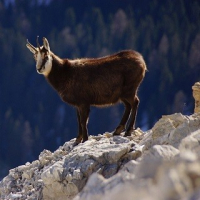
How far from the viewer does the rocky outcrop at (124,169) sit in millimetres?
4375

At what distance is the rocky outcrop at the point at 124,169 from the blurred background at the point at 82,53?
202 ft

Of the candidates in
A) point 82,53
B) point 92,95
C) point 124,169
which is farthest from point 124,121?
point 82,53

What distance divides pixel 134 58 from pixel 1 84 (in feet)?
259

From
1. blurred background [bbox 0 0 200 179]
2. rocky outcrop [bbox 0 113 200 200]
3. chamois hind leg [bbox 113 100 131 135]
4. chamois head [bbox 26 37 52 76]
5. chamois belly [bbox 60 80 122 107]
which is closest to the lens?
rocky outcrop [bbox 0 113 200 200]

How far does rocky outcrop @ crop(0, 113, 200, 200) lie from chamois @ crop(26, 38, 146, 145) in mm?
715

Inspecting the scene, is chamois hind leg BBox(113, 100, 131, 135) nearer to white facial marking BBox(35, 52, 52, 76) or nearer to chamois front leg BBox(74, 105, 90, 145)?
chamois front leg BBox(74, 105, 90, 145)

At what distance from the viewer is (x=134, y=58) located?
1416cm

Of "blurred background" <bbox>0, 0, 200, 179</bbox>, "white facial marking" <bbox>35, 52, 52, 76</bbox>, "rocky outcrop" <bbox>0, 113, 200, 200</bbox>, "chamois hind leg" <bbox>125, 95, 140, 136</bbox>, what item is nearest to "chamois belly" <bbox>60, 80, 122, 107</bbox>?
"chamois hind leg" <bbox>125, 95, 140, 136</bbox>

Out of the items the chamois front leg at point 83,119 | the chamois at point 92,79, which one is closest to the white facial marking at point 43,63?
the chamois at point 92,79

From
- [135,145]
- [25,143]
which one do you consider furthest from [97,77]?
[25,143]

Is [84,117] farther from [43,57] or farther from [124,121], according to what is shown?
[43,57]

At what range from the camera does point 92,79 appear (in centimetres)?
1409

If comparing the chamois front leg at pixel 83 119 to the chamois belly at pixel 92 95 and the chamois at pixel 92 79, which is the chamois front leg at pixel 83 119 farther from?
→ the chamois belly at pixel 92 95

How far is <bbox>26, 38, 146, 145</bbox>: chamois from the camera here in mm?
14023
